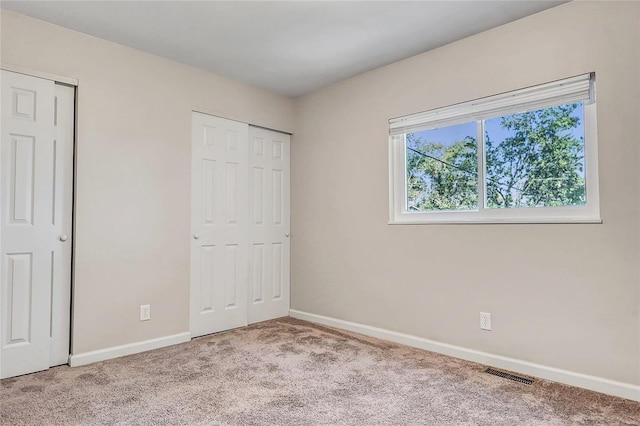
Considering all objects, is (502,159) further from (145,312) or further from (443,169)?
(145,312)

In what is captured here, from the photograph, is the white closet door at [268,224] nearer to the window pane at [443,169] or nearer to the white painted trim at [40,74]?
the window pane at [443,169]

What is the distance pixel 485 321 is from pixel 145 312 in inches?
98.5

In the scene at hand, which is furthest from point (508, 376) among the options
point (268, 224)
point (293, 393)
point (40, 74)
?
point (40, 74)

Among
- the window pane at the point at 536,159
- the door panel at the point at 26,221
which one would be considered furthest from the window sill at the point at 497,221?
the door panel at the point at 26,221

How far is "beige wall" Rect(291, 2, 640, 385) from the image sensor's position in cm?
216

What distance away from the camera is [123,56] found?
2.91m

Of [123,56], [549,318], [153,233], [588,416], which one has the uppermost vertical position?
[123,56]

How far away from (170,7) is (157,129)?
99cm

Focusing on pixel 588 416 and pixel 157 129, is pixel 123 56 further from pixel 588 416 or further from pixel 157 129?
pixel 588 416

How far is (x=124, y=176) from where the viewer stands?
2887mm

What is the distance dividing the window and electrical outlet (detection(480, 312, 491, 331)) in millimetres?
656

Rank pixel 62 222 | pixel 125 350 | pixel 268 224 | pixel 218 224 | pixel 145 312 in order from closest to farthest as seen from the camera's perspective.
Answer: pixel 62 222, pixel 125 350, pixel 145 312, pixel 218 224, pixel 268 224

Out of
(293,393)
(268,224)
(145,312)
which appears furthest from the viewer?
(268,224)

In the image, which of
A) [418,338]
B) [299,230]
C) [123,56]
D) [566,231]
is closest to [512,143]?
[566,231]
